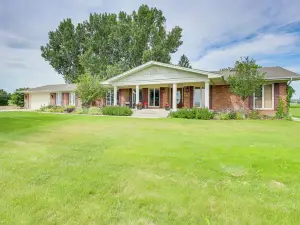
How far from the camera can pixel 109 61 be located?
35.3 m

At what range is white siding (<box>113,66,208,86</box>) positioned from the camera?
17172 millimetres

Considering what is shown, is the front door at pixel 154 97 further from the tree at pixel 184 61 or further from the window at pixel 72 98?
the tree at pixel 184 61

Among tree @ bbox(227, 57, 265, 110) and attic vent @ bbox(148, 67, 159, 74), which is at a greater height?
attic vent @ bbox(148, 67, 159, 74)

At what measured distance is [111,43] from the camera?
33875 mm

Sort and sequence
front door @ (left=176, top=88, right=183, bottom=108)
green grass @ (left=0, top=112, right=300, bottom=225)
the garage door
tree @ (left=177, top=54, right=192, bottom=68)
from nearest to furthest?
green grass @ (left=0, top=112, right=300, bottom=225) < front door @ (left=176, top=88, right=183, bottom=108) < the garage door < tree @ (left=177, top=54, right=192, bottom=68)

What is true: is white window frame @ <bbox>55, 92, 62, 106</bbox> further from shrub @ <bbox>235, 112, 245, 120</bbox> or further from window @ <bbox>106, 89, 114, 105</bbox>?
shrub @ <bbox>235, 112, 245, 120</bbox>

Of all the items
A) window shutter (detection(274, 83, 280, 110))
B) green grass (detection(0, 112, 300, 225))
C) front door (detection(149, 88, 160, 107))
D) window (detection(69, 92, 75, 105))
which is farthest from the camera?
window (detection(69, 92, 75, 105))

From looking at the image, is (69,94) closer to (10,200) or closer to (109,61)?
(109,61)

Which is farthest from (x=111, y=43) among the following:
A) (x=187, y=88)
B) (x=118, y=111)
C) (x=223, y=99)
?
(x=223, y=99)

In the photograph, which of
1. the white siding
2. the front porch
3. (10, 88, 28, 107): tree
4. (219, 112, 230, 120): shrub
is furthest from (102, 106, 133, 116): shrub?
(10, 88, 28, 107): tree

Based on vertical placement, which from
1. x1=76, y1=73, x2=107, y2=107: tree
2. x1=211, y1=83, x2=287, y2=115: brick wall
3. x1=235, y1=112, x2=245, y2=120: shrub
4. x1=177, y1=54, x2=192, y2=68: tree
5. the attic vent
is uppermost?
x1=177, y1=54, x2=192, y2=68: tree

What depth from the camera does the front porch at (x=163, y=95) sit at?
19.7 metres

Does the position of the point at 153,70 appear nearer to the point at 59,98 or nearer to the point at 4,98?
the point at 59,98

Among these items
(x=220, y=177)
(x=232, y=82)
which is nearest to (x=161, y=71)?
(x=232, y=82)
